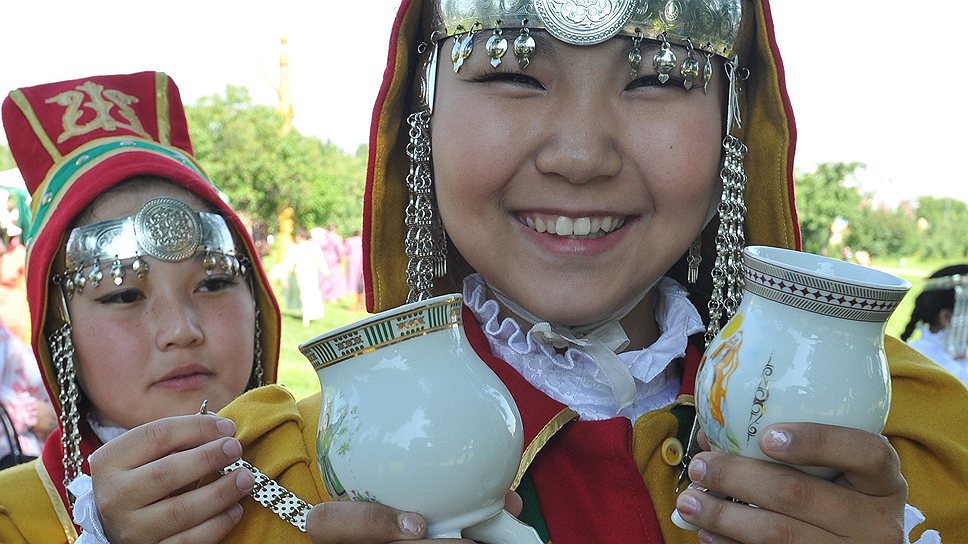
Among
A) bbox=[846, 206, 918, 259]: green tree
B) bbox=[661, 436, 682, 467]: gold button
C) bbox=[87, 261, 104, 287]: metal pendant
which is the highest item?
bbox=[87, 261, 104, 287]: metal pendant

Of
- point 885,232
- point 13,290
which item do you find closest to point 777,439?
point 13,290

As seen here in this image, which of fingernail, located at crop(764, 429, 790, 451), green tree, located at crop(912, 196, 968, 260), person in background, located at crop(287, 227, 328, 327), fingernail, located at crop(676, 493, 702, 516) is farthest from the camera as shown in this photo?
green tree, located at crop(912, 196, 968, 260)

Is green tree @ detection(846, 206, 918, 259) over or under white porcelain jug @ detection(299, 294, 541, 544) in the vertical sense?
under

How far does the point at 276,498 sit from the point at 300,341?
10.6 meters

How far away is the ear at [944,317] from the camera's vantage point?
619cm

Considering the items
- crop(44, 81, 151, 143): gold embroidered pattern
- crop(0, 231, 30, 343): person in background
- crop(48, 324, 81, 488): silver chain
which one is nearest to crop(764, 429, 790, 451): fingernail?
crop(48, 324, 81, 488): silver chain

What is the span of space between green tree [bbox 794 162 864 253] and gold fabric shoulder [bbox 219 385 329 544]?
23.4m

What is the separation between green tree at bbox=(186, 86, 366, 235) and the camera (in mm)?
20891

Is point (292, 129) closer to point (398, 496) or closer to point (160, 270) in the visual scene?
point (160, 270)

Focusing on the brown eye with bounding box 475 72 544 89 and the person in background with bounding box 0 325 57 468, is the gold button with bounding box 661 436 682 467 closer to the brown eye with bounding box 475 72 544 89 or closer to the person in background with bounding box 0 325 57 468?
the brown eye with bounding box 475 72 544 89

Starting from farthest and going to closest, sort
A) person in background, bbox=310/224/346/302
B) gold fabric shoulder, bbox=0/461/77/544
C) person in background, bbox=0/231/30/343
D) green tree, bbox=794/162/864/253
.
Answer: green tree, bbox=794/162/864/253 → person in background, bbox=310/224/346/302 → person in background, bbox=0/231/30/343 → gold fabric shoulder, bbox=0/461/77/544

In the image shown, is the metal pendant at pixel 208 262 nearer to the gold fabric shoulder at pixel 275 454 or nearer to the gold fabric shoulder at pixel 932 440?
the gold fabric shoulder at pixel 275 454

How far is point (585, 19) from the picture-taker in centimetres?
147

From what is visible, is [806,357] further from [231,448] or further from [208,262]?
[208,262]
